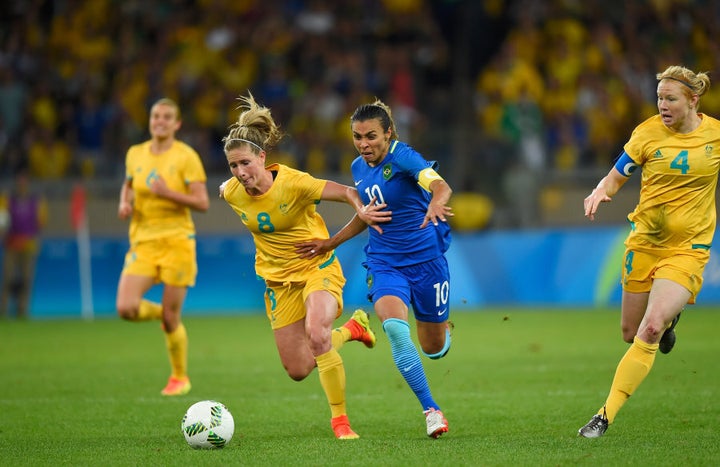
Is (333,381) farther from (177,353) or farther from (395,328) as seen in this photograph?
(177,353)

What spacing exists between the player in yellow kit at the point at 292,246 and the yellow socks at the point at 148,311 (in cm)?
270

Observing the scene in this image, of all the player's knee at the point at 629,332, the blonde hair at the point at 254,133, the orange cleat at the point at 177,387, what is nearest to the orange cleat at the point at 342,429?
the blonde hair at the point at 254,133

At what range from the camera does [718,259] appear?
60.2 ft

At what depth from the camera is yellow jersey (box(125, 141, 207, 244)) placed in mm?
11102

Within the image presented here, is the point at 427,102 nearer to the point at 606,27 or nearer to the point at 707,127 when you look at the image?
the point at 606,27

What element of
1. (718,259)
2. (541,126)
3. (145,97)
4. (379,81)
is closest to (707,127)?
(718,259)

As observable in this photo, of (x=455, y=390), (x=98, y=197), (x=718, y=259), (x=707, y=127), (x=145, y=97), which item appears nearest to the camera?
(x=707, y=127)

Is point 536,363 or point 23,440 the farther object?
point 536,363

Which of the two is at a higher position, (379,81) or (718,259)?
(379,81)

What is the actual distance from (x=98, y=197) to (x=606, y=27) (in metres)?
11.3

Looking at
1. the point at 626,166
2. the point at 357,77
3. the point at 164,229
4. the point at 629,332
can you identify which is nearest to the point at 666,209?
the point at 626,166

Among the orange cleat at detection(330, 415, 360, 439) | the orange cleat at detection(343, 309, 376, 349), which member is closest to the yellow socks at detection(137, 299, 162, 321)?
the orange cleat at detection(343, 309, 376, 349)

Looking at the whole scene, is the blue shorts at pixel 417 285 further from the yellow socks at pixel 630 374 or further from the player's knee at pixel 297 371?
the yellow socks at pixel 630 374

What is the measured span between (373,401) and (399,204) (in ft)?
7.94
